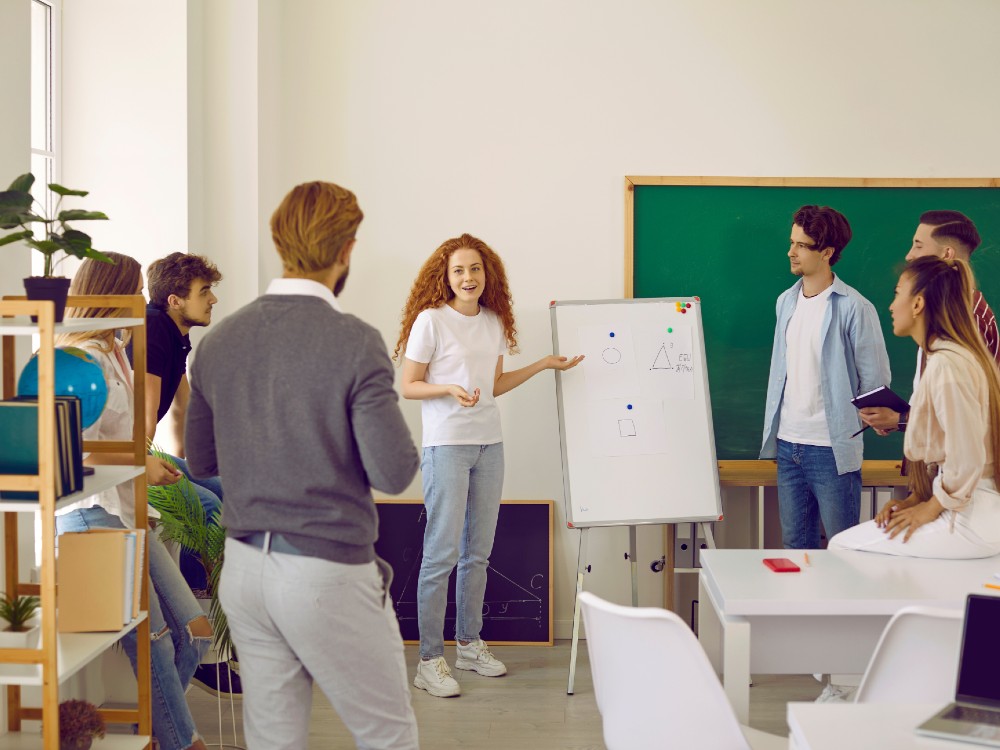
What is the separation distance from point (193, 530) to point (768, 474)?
2.39 m

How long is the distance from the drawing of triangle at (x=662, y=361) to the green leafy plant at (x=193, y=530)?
177cm

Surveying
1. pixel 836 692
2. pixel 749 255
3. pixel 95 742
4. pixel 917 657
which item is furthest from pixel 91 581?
pixel 749 255

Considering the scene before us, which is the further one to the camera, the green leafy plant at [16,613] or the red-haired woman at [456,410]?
the red-haired woman at [456,410]

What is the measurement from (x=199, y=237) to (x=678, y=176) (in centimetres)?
208

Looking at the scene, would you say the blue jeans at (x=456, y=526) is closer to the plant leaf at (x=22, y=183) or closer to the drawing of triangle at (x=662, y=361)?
the drawing of triangle at (x=662, y=361)

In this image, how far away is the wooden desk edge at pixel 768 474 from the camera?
A: 4.29 metres

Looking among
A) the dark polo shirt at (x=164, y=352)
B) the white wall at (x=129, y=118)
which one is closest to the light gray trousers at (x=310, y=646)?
the dark polo shirt at (x=164, y=352)

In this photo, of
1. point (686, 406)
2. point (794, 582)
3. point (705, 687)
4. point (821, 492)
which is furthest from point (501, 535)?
point (705, 687)

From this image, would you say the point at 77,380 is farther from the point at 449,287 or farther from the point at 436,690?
the point at 436,690

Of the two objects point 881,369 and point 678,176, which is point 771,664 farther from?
point 678,176

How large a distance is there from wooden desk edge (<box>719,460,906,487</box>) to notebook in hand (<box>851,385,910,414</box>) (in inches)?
36.4

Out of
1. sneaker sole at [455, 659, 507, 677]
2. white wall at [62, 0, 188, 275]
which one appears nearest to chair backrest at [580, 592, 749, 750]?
sneaker sole at [455, 659, 507, 677]

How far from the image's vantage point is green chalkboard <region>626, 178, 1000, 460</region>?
448 cm

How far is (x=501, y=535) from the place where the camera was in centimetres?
448
